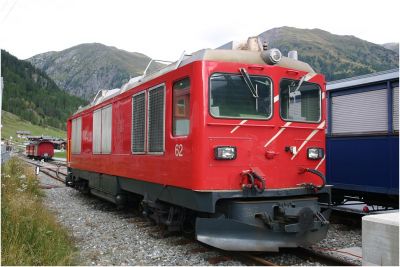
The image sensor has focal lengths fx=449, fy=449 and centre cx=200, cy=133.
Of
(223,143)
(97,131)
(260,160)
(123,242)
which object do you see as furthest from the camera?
(97,131)

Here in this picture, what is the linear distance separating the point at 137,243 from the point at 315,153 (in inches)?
129

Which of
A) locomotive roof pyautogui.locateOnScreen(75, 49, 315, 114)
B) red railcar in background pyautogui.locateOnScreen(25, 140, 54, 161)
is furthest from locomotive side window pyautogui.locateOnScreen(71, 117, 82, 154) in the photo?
red railcar in background pyautogui.locateOnScreen(25, 140, 54, 161)

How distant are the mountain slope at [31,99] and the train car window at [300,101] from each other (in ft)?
464

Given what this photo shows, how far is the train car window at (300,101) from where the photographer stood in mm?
6867

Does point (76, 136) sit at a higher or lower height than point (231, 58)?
lower

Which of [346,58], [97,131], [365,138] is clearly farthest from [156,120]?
[346,58]

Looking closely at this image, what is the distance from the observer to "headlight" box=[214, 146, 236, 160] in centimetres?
614

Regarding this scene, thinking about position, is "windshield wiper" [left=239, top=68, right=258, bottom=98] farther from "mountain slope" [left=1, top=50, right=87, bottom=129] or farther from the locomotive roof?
"mountain slope" [left=1, top=50, right=87, bottom=129]

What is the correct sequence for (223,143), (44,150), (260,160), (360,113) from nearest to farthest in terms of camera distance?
(223,143) → (260,160) → (360,113) → (44,150)

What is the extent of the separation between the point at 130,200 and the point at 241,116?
465 cm

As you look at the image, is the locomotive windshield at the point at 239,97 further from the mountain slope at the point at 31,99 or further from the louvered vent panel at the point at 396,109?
the mountain slope at the point at 31,99

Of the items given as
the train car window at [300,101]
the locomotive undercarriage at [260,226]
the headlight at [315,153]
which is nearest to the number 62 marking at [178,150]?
the locomotive undercarriage at [260,226]

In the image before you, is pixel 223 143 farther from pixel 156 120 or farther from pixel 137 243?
pixel 137 243

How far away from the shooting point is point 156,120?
7.40m
